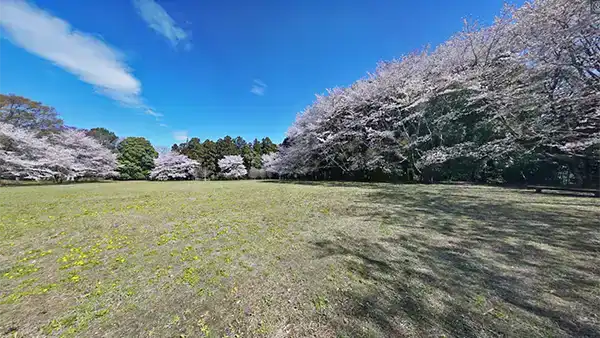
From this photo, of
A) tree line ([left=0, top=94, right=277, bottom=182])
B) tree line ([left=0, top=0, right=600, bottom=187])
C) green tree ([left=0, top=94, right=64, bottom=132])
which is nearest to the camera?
tree line ([left=0, top=0, right=600, bottom=187])

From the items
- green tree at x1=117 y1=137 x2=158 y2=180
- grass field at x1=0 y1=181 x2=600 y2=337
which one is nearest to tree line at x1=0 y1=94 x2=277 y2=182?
green tree at x1=117 y1=137 x2=158 y2=180

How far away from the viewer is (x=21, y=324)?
71.9 inches

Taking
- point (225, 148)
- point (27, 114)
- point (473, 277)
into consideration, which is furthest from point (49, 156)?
point (473, 277)

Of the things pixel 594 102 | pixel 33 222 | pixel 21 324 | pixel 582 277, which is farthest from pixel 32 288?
pixel 594 102

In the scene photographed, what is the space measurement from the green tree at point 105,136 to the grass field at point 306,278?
37.9 m

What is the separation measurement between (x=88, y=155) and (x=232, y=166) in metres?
16.2

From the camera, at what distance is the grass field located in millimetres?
1782

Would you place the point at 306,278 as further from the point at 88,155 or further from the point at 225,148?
the point at 225,148

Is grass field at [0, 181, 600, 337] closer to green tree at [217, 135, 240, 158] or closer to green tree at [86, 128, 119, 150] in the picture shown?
green tree at [217, 135, 240, 158]

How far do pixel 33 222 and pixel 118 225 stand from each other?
2131 millimetres

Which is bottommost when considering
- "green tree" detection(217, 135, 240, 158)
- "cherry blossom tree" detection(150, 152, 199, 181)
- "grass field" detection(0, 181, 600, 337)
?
"grass field" detection(0, 181, 600, 337)

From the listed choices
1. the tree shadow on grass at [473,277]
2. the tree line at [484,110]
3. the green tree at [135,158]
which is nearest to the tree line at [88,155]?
the green tree at [135,158]

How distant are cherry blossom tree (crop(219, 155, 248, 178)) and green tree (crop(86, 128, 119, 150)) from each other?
17.8 m

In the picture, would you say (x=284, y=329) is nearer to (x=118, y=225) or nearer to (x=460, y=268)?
(x=460, y=268)
